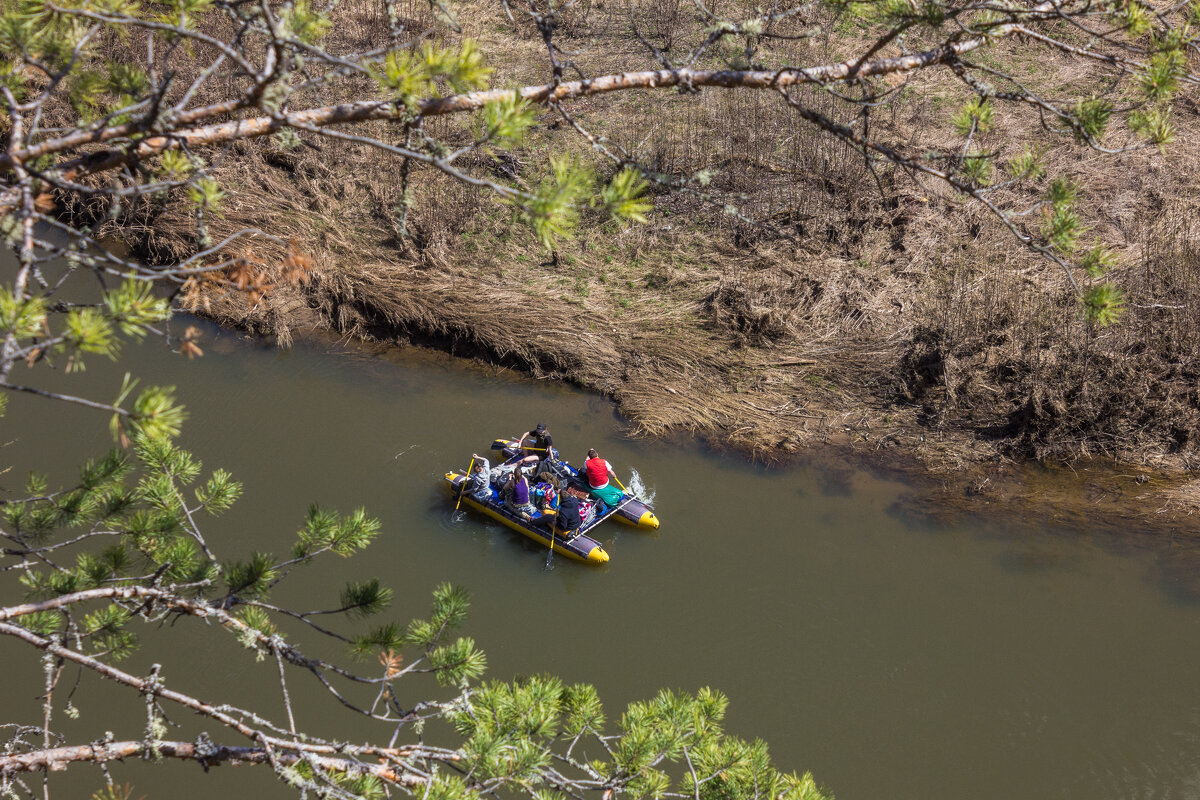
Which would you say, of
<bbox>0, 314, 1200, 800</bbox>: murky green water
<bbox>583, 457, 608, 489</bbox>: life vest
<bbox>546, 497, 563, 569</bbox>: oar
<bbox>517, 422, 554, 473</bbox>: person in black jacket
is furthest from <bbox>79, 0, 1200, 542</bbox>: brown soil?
<bbox>546, 497, 563, 569</bbox>: oar

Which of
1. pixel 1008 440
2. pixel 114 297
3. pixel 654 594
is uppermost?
pixel 114 297

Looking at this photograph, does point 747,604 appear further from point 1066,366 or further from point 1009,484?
point 1066,366

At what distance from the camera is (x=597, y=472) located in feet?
28.3

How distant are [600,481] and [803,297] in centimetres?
330

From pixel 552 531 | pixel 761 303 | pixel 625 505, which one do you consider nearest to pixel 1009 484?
pixel 761 303

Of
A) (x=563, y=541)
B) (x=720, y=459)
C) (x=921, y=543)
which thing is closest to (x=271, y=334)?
(x=563, y=541)

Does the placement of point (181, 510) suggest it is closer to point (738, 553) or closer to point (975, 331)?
point (738, 553)

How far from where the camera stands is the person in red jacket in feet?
28.2

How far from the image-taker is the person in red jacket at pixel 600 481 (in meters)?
8.59

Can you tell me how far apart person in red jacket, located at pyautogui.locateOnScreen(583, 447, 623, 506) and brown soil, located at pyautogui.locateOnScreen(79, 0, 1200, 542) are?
884mm

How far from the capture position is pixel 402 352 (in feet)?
34.5

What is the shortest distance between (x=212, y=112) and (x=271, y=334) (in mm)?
8616

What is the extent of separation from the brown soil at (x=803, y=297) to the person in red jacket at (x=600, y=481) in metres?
0.88

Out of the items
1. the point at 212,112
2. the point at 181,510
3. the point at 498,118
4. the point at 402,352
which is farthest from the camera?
the point at 402,352
